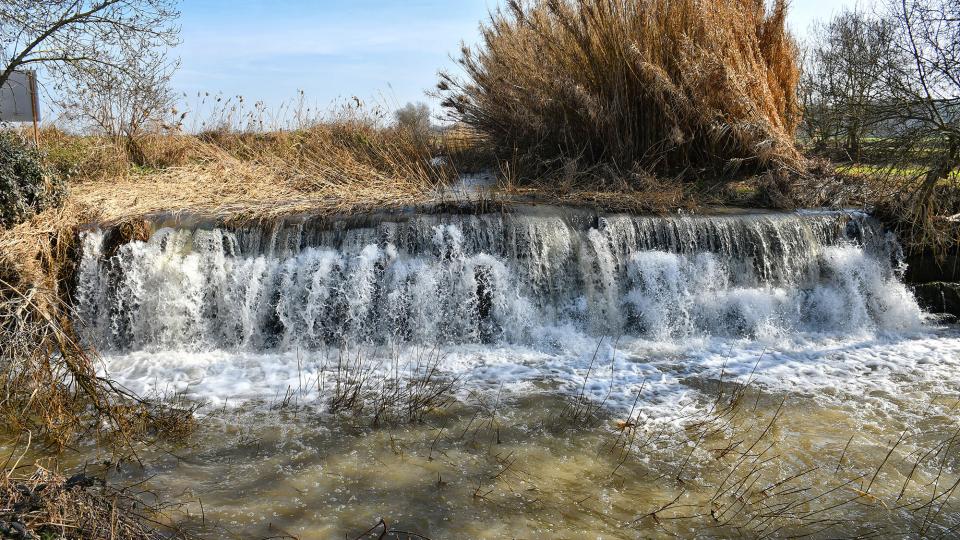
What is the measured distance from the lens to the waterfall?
6.78 m

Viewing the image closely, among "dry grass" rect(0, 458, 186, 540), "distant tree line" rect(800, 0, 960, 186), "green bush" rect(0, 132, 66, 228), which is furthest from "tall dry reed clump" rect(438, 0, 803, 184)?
"dry grass" rect(0, 458, 186, 540)

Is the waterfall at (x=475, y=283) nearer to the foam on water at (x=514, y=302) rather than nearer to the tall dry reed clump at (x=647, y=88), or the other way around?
the foam on water at (x=514, y=302)

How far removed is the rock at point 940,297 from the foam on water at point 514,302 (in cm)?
31

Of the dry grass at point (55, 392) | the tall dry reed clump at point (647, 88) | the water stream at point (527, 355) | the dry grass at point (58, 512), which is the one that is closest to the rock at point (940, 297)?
the water stream at point (527, 355)

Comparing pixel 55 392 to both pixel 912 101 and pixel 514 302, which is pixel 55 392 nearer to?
pixel 514 302

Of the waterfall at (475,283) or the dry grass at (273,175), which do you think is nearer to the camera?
the waterfall at (475,283)

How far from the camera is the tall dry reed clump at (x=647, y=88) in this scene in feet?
29.3

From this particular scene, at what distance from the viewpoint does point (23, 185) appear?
23.4 ft

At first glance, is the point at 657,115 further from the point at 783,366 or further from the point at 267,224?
the point at 267,224

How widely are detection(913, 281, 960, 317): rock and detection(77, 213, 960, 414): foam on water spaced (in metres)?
0.31

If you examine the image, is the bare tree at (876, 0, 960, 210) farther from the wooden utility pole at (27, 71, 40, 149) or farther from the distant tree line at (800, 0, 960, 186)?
the wooden utility pole at (27, 71, 40, 149)

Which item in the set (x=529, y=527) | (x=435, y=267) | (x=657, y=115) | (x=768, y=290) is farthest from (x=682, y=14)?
(x=529, y=527)

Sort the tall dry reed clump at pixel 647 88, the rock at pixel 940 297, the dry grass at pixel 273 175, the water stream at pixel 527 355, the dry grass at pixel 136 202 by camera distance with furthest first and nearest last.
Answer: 1. the tall dry reed clump at pixel 647 88
2. the dry grass at pixel 273 175
3. the rock at pixel 940 297
4. the dry grass at pixel 136 202
5. the water stream at pixel 527 355

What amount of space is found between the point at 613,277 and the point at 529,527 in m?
4.28
